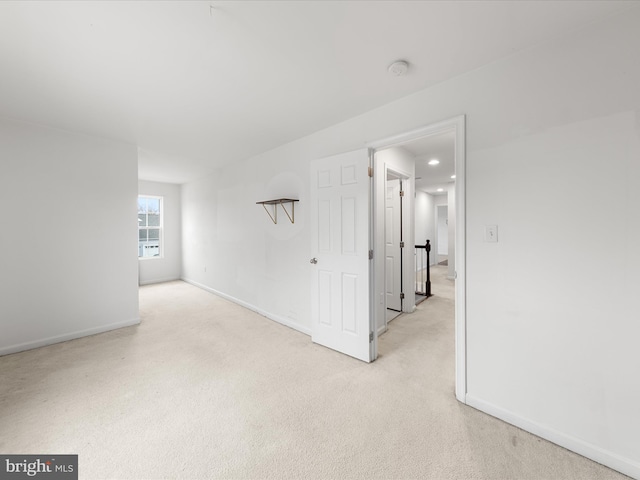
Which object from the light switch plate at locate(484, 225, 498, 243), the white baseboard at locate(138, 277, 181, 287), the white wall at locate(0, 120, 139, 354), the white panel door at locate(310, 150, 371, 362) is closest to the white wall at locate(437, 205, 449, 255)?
the white panel door at locate(310, 150, 371, 362)

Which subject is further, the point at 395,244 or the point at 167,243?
the point at 167,243

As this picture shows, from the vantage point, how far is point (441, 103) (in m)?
A: 2.10

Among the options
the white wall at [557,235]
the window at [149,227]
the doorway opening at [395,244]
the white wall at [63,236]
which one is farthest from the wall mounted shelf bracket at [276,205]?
the window at [149,227]

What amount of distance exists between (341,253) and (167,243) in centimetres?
561

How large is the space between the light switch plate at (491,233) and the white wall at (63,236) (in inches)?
167

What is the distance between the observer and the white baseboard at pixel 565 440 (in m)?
1.42

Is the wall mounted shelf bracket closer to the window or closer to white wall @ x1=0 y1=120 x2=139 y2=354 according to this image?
white wall @ x1=0 y1=120 x2=139 y2=354

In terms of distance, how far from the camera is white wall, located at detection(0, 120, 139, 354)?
2.89m

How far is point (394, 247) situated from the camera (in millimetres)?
4301

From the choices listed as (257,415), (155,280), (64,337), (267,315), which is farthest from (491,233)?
(155,280)

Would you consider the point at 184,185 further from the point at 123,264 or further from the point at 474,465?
the point at 474,465

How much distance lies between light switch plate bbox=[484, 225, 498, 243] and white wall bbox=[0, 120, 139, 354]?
13.9 ft

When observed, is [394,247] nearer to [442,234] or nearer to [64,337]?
[64,337]

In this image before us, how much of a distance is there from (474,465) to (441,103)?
8.03 ft
